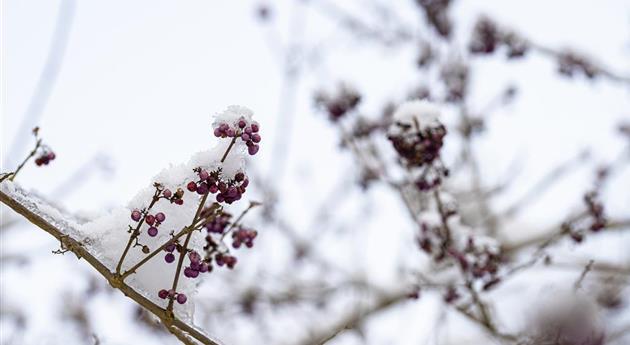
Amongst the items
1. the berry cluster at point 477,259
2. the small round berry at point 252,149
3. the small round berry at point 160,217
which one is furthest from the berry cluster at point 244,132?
the berry cluster at point 477,259

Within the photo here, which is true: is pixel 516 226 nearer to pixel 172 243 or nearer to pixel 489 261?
pixel 489 261

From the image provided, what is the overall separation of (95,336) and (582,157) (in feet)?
17.4

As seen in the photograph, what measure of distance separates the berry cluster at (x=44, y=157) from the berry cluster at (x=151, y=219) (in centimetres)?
63

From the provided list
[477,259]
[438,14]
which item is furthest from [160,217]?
[438,14]

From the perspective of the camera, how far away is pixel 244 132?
1518 millimetres

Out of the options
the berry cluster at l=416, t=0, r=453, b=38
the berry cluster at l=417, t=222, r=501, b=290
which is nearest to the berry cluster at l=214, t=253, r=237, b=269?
the berry cluster at l=417, t=222, r=501, b=290

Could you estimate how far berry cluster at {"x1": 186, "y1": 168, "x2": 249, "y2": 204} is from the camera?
1486 millimetres

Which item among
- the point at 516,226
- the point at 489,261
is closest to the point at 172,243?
the point at 489,261

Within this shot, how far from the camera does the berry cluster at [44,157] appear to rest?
1.98m

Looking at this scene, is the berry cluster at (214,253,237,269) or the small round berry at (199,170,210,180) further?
the berry cluster at (214,253,237,269)

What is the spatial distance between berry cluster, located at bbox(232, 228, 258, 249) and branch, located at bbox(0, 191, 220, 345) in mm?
546

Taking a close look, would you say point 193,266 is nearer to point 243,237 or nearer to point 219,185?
point 219,185

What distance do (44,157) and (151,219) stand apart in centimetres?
67

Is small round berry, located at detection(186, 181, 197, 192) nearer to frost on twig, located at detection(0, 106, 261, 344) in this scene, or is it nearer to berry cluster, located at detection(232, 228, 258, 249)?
frost on twig, located at detection(0, 106, 261, 344)
